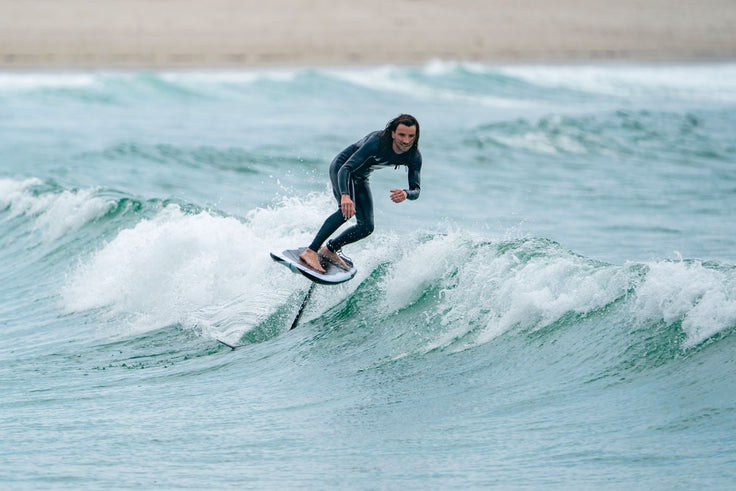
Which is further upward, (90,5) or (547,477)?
(90,5)

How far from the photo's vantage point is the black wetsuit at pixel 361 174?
22.3ft

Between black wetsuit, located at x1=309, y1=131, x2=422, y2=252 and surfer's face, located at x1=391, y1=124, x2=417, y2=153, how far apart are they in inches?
2.7

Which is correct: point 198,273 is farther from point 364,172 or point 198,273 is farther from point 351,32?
point 351,32

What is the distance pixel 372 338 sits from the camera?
25.5ft

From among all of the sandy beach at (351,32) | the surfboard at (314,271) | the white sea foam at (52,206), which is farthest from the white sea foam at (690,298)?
the sandy beach at (351,32)

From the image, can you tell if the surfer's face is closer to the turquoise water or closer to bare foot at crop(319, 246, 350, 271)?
bare foot at crop(319, 246, 350, 271)

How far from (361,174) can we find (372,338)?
1472 mm

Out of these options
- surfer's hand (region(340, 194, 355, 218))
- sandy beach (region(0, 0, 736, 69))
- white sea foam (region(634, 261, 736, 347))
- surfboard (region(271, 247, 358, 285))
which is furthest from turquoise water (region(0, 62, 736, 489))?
sandy beach (region(0, 0, 736, 69))

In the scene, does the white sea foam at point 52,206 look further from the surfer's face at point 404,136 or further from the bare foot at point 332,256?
the surfer's face at point 404,136

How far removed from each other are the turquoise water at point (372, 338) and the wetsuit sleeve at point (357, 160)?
138 cm

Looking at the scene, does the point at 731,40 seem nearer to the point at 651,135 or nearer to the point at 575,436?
the point at 651,135

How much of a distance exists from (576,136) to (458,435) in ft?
57.6

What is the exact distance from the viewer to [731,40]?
55.9m

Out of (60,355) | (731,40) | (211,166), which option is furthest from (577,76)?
(60,355)
